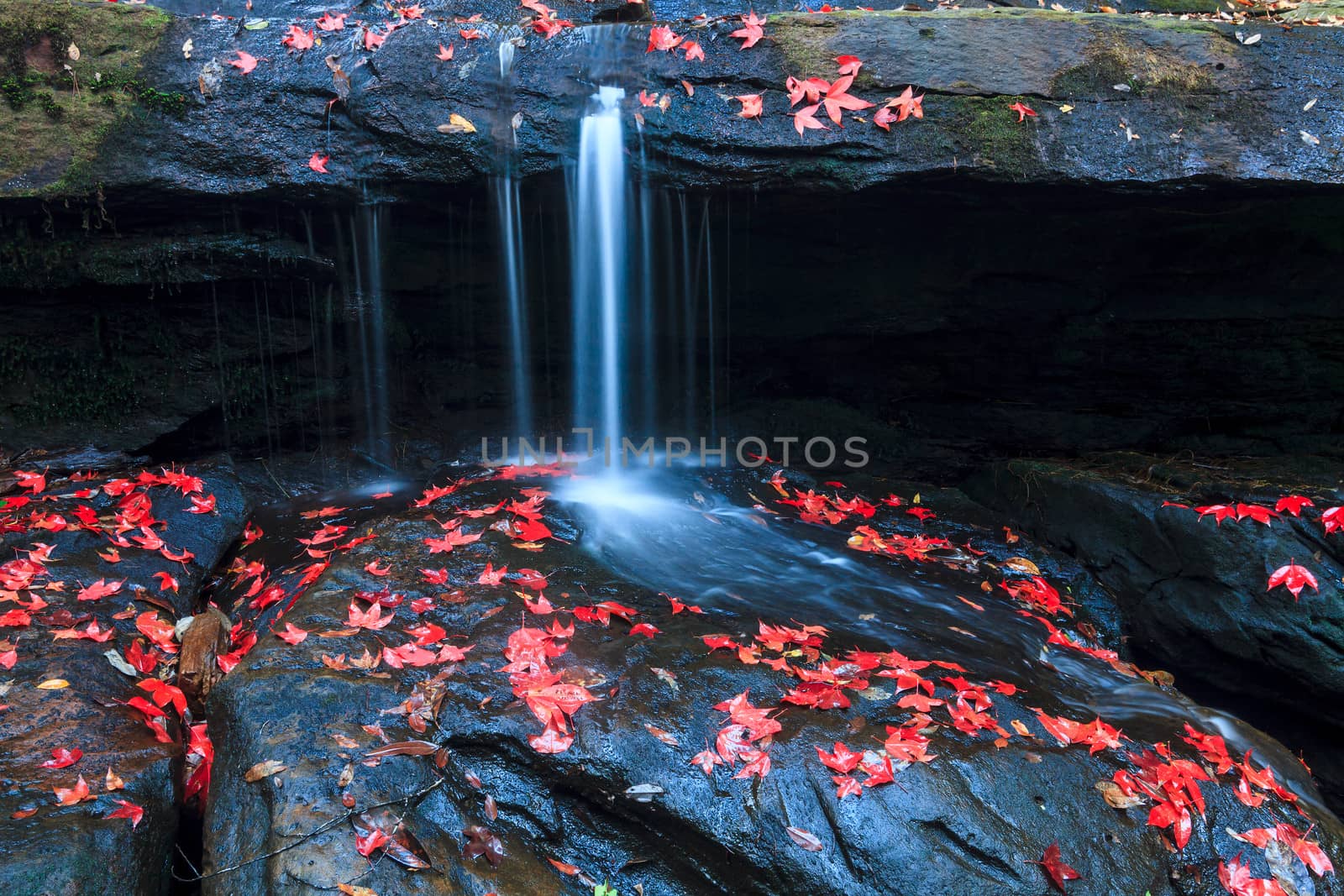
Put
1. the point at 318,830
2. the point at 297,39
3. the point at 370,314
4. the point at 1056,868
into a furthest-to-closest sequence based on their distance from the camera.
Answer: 1. the point at 370,314
2. the point at 297,39
3. the point at 1056,868
4. the point at 318,830

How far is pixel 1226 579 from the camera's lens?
5086 millimetres

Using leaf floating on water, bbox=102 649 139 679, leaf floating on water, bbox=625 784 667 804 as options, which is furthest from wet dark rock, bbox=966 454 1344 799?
leaf floating on water, bbox=102 649 139 679

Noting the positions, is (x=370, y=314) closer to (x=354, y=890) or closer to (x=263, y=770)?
(x=263, y=770)

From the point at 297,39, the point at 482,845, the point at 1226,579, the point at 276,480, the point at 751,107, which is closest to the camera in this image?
the point at 482,845

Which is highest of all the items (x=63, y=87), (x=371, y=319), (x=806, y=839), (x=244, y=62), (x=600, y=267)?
(x=244, y=62)

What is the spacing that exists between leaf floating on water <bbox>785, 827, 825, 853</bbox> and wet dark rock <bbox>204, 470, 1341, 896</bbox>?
0.02m

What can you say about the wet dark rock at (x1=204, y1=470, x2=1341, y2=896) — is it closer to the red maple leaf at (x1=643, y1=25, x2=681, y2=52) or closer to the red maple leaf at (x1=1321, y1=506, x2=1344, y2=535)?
the red maple leaf at (x1=1321, y1=506, x2=1344, y2=535)

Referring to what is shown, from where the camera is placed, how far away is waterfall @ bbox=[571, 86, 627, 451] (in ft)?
18.1

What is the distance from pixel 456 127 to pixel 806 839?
5.04 metres

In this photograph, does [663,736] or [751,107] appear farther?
[751,107]

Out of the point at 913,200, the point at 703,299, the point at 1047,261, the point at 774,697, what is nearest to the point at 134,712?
the point at 774,697

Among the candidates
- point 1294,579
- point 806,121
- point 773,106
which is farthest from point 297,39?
point 1294,579

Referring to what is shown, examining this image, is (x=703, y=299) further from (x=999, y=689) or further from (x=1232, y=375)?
(x=1232, y=375)

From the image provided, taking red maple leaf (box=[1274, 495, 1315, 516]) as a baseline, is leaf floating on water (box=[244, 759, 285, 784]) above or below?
below
